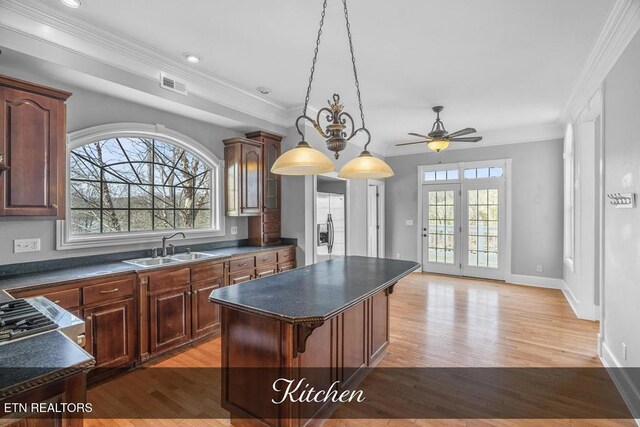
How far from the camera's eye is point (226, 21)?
252cm

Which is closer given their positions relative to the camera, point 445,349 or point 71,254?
point 71,254

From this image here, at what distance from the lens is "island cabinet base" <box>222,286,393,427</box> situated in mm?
1842

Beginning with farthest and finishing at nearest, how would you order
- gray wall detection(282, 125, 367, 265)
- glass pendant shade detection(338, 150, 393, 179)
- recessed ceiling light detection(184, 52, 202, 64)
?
gray wall detection(282, 125, 367, 265)
recessed ceiling light detection(184, 52, 202, 64)
glass pendant shade detection(338, 150, 393, 179)

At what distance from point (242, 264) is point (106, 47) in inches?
96.8

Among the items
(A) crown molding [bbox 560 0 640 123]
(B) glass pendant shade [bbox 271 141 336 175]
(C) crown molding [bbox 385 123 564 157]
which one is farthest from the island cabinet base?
(C) crown molding [bbox 385 123 564 157]

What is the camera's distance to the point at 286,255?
4.47m

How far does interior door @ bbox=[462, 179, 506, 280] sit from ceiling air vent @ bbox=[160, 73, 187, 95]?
5.37 metres

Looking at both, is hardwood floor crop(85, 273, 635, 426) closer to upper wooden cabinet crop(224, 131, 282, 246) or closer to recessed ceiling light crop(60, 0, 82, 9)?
upper wooden cabinet crop(224, 131, 282, 246)

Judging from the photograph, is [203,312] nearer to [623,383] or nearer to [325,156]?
[325,156]

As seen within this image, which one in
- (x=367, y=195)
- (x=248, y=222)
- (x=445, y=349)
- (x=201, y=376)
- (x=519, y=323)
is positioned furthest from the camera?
(x=367, y=195)

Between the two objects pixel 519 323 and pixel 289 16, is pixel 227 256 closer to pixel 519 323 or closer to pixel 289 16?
pixel 289 16

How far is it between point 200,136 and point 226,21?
70.5 inches

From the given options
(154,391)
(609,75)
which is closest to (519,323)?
(609,75)

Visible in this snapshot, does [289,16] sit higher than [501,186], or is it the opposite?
[289,16]
